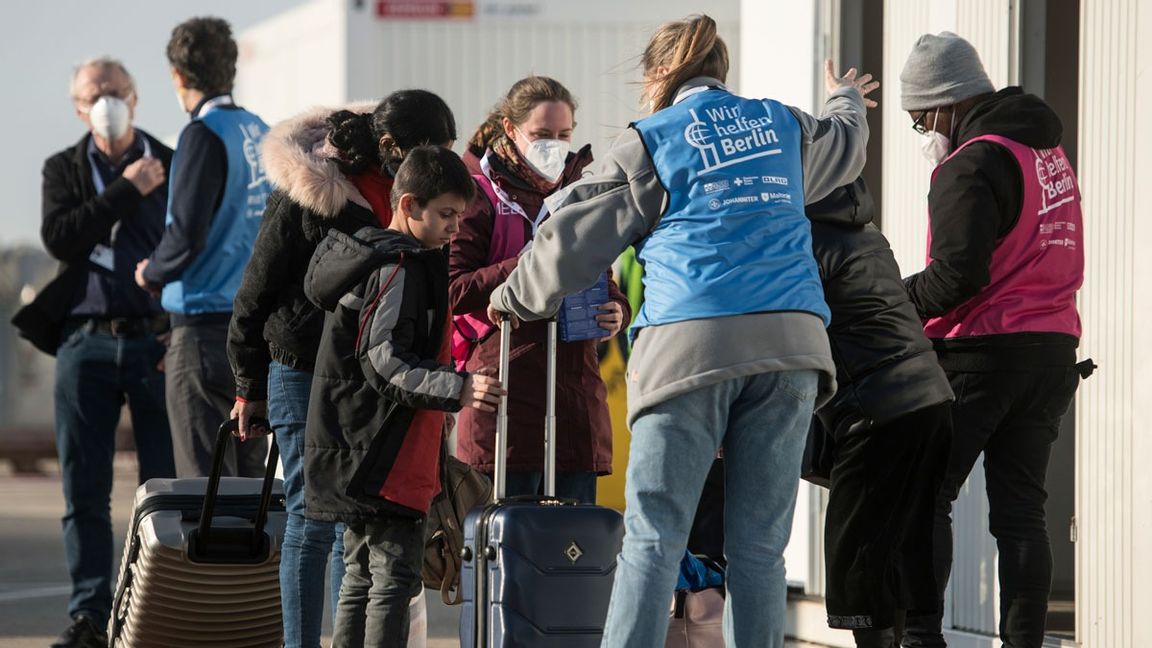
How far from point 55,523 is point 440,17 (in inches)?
162

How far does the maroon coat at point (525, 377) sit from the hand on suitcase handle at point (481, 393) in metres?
0.96

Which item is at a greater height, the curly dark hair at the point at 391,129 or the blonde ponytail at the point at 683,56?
the blonde ponytail at the point at 683,56

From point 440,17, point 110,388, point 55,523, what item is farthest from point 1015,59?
point 55,523

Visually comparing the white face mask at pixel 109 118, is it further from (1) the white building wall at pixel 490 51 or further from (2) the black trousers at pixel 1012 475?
(1) the white building wall at pixel 490 51

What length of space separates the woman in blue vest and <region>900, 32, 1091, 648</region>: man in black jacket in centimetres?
82

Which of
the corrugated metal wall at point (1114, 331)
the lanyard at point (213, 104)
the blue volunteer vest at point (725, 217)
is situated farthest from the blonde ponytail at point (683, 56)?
the lanyard at point (213, 104)

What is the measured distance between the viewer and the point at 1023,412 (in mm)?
5090

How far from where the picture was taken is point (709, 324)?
4.14m

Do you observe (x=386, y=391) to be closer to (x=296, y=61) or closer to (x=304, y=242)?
(x=304, y=242)

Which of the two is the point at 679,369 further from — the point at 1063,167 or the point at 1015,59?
the point at 1015,59

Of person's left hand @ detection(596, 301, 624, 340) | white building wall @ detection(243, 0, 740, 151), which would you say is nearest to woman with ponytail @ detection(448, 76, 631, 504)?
person's left hand @ detection(596, 301, 624, 340)

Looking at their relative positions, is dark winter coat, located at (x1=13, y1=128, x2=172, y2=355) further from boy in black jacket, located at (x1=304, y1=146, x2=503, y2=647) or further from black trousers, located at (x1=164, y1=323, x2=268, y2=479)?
boy in black jacket, located at (x1=304, y1=146, x2=503, y2=647)

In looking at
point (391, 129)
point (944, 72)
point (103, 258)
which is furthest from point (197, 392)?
point (944, 72)

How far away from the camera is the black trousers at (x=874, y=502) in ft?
15.8
